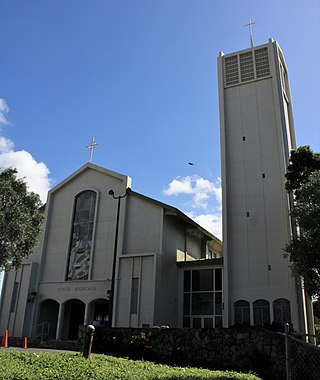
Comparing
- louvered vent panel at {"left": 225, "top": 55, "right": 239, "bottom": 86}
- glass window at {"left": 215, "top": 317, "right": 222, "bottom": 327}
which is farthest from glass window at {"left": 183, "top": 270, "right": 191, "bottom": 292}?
louvered vent panel at {"left": 225, "top": 55, "right": 239, "bottom": 86}

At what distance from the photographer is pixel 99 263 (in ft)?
94.5

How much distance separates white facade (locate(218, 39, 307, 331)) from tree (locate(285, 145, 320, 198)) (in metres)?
2.29

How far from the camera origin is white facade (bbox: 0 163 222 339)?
26.5 m

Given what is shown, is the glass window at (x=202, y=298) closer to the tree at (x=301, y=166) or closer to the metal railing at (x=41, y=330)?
the tree at (x=301, y=166)

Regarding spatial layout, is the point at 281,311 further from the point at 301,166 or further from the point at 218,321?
the point at 301,166

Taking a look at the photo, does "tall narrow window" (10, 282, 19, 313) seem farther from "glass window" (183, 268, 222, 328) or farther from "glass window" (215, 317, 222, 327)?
"glass window" (215, 317, 222, 327)

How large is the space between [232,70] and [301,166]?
36.8ft

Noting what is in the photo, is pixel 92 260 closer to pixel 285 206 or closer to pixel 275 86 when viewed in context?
pixel 285 206

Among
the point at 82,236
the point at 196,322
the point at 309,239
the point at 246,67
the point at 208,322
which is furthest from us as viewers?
the point at 82,236

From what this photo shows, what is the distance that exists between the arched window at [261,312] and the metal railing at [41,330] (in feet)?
51.6

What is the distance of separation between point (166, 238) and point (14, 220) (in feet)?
40.1

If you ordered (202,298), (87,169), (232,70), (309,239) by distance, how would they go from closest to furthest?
1. (309,239)
2. (202,298)
3. (232,70)
4. (87,169)

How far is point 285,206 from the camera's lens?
24.7m

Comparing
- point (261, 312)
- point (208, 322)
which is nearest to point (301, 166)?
point (261, 312)
